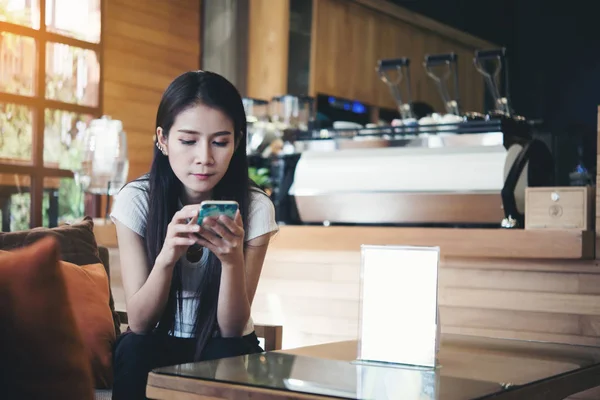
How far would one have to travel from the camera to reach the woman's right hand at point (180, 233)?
164 cm

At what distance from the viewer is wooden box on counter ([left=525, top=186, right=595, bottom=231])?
270cm

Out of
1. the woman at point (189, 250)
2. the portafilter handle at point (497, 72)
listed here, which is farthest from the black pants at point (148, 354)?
the portafilter handle at point (497, 72)

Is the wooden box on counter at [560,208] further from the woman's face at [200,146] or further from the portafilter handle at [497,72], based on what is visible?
the woman's face at [200,146]

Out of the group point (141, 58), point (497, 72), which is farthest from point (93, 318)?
point (141, 58)

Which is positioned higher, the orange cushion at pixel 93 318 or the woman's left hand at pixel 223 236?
the woman's left hand at pixel 223 236

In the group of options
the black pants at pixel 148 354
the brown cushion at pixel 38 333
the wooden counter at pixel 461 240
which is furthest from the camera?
the wooden counter at pixel 461 240

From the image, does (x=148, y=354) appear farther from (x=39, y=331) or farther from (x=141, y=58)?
(x=141, y=58)

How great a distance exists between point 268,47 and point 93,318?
410cm

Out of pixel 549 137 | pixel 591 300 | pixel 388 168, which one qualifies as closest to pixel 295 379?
pixel 591 300

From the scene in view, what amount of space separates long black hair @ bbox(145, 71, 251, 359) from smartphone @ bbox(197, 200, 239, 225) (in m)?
0.29

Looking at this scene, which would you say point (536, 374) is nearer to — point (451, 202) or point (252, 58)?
point (451, 202)

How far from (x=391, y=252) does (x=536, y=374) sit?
0.33m

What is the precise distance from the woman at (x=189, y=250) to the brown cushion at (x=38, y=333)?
0.27m

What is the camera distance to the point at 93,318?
209 centimetres
